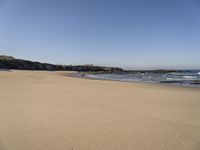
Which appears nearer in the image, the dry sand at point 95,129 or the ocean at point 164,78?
the dry sand at point 95,129

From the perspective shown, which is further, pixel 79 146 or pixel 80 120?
pixel 80 120

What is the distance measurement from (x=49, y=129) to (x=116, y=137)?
1.16m

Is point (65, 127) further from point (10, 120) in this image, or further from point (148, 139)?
point (148, 139)

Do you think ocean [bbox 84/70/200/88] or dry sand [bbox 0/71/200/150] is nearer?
dry sand [bbox 0/71/200/150]

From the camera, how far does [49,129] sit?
3162 mm

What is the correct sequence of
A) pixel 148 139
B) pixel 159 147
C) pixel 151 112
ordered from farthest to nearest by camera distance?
pixel 151 112
pixel 148 139
pixel 159 147

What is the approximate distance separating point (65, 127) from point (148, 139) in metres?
1.44

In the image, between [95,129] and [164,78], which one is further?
[164,78]

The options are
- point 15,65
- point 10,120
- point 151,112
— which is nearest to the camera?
point 10,120

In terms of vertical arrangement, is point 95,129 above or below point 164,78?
above

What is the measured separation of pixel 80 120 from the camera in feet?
12.2

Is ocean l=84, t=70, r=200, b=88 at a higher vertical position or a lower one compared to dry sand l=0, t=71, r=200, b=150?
lower

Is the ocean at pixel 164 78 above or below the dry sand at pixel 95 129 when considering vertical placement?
below

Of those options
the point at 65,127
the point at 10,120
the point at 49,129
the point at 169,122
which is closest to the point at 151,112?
the point at 169,122
